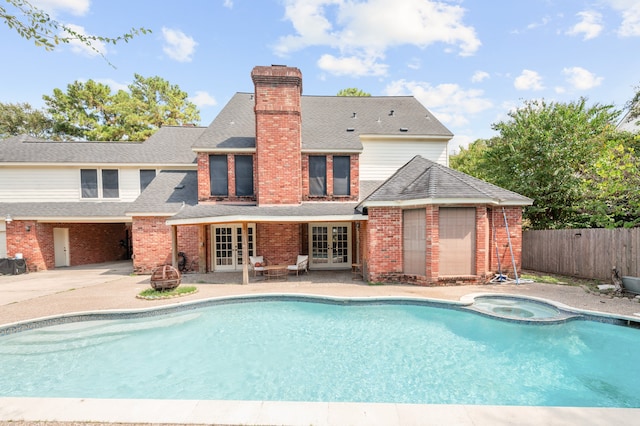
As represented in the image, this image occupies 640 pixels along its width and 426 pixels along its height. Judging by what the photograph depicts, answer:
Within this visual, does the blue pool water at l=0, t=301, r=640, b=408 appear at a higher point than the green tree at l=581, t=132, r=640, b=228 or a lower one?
lower

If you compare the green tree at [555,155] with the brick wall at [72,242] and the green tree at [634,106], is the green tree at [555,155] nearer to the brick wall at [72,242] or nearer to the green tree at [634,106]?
the green tree at [634,106]

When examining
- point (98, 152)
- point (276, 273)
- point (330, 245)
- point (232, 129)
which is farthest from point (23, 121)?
point (330, 245)

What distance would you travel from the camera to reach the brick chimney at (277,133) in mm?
12031

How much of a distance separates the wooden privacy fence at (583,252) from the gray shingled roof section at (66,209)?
65.2ft

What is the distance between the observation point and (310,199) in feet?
42.4

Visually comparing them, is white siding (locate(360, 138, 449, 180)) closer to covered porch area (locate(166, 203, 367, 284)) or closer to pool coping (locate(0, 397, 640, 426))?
covered porch area (locate(166, 203, 367, 284))

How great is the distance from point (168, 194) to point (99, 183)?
5.11m

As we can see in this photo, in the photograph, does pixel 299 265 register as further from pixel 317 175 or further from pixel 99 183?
pixel 99 183

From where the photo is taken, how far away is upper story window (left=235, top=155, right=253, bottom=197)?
42.1 feet

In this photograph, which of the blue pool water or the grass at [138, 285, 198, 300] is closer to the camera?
the blue pool water

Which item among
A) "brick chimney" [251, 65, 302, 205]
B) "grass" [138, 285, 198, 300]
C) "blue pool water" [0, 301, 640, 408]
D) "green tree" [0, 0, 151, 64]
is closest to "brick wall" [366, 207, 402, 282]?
"blue pool water" [0, 301, 640, 408]

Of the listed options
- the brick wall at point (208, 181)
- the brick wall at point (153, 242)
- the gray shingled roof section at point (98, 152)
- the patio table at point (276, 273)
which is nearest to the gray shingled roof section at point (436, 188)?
the patio table at point (276, 273)

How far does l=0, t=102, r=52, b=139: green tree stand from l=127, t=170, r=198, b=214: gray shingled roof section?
2711cm

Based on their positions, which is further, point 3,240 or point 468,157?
point 468,157
